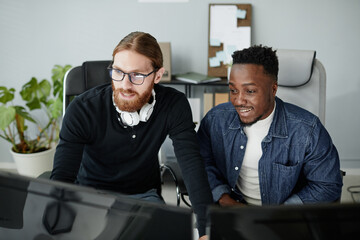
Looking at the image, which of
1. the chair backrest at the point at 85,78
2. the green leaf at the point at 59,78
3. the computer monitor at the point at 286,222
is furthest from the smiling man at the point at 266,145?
the green leaf at the point at 59,78

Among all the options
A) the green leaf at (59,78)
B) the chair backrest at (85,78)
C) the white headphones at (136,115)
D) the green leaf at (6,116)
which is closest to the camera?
the white headphones at (136,115)

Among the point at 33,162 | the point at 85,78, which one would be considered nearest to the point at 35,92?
the point at 33,162

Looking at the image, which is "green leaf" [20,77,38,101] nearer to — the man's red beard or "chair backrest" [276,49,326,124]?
the man's red beard

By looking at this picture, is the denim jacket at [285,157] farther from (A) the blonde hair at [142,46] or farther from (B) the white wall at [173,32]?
(B) the white wall at [173,32]

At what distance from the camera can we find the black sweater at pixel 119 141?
1342mm

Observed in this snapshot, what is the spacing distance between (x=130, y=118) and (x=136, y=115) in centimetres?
3

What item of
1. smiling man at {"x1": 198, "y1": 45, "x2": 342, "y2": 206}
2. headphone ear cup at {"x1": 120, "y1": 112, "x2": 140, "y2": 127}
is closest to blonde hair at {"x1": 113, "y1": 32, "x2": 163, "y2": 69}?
headphone ear cup at {"x1": 120, "y1": 112, "x2": 140, "y2": 127}

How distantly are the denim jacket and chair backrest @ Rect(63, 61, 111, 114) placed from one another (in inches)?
22.8

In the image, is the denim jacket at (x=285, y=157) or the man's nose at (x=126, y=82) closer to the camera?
the man's nose at (x=126, y=82)

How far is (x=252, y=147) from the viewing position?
150 cm

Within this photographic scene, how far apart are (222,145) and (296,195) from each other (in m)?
0.38

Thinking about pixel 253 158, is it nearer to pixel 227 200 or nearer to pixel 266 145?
pixel 266 145

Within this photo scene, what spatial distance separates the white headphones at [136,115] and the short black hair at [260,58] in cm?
41

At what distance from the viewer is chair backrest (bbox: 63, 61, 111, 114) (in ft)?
5.63
